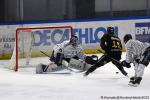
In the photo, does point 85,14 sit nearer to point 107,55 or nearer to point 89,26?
point 89,26

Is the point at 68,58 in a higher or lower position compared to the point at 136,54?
lower

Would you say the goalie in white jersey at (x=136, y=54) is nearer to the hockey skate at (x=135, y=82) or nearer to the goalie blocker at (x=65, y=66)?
the hockey skate at (x=135, y=82)

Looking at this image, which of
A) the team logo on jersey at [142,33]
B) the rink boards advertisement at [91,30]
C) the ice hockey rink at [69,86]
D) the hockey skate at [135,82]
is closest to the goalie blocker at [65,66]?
the ice hockey rink at [69,86]

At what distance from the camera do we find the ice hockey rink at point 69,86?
805 cm

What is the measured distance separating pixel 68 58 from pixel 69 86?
1830mm

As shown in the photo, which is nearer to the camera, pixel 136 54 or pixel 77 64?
pixel 136 54

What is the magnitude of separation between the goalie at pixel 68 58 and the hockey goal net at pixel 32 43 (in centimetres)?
96

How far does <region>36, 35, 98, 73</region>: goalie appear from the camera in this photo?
10797 mm

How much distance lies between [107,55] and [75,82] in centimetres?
87

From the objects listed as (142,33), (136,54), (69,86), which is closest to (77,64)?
(69,86)

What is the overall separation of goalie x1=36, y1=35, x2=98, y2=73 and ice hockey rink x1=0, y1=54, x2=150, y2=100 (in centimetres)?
21

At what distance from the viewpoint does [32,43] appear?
1230 centimetres

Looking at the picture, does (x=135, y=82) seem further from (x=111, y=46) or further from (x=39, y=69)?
(x=39, y=69)

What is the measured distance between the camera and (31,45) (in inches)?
481
